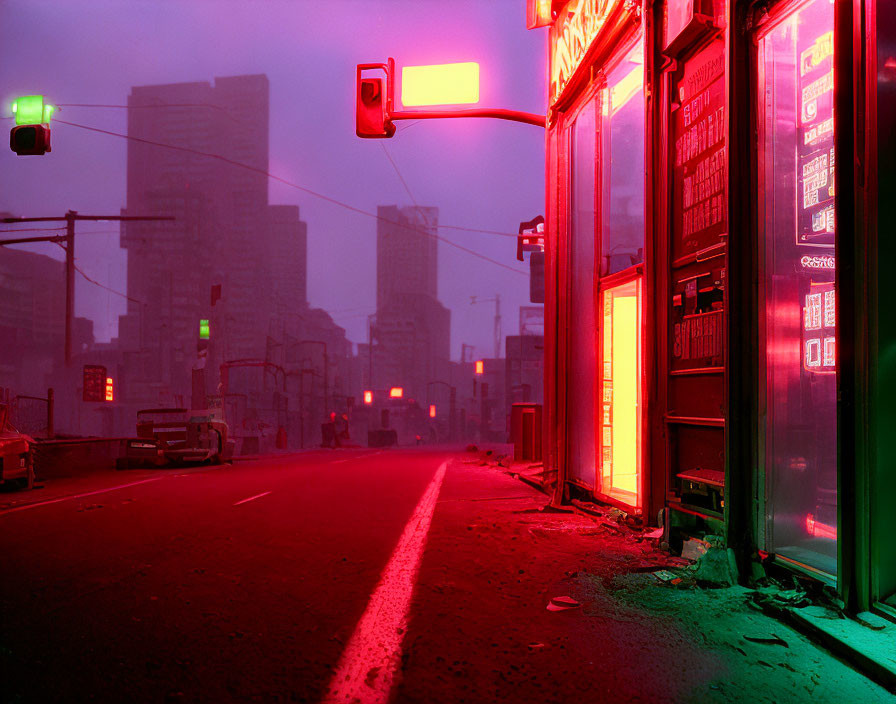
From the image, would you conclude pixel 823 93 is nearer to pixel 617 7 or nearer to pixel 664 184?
pixel 664 184

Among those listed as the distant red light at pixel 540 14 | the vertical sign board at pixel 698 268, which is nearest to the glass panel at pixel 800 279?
the vertical sign board at pixel 698 268

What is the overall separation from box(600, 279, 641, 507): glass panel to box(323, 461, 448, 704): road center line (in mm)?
4480

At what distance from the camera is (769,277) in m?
5.43

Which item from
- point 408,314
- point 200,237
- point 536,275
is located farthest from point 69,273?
point 408,314

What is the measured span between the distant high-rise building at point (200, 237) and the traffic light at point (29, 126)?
23.4 metres

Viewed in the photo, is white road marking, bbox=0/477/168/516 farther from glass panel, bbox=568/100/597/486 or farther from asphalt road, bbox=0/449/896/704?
glass panel, bbox=568/100/597/486

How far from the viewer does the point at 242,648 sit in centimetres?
356

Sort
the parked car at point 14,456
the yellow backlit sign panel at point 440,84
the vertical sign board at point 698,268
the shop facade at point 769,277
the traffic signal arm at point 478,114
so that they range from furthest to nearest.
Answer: the yellow backlit sign panel at point 440,84, the traffic signal arm at point 478,114, the parked car at point 14,456, the vertical sign board at point 698,268, the shop facade at point 769,277

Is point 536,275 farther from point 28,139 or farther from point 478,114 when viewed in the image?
point 28,139

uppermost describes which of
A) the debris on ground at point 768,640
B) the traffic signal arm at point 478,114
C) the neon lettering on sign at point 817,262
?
the traffic signal arm at point 478,114

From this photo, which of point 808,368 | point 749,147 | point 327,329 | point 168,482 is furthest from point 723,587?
point 327,329

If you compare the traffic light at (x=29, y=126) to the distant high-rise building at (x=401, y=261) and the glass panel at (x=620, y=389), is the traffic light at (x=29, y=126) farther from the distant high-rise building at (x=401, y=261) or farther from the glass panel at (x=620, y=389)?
the distant high-rise building at (x=401, y=261)

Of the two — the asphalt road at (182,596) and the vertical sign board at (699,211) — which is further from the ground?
the vertical sign board at (699,211)

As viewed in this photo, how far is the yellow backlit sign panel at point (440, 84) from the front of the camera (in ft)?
38.6
